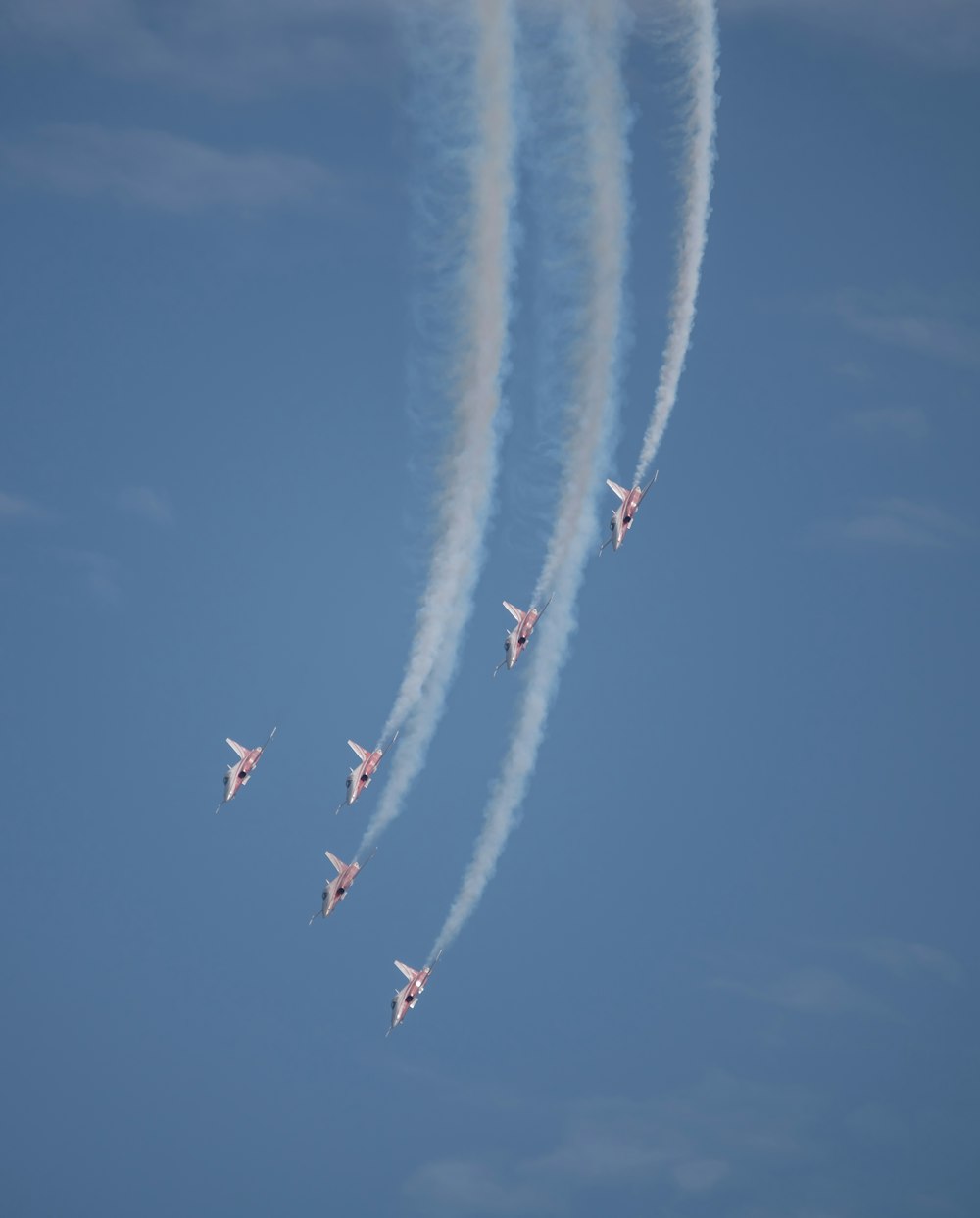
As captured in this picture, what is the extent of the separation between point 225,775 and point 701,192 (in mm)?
25315

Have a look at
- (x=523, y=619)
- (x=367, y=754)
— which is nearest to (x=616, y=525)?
(x=523, y=619)

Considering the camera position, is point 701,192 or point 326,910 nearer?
point 701,192

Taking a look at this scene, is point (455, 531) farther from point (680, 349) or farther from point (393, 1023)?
point (393, 1023)

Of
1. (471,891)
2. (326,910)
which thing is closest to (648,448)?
(471,891)

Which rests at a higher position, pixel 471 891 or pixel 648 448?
pixel 648 448

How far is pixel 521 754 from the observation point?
59531 millimetres

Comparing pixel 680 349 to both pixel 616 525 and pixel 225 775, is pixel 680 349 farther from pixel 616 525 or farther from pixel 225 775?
pixel 225 775

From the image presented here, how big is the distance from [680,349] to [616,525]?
6820 millimetres

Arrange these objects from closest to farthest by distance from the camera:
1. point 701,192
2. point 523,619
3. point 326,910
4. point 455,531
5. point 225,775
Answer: point 701,192
point 455,531
point 523,619
point 326,910
point 225,775

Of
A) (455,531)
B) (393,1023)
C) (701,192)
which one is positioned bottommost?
Result: (393,1023)

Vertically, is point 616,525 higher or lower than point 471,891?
higher

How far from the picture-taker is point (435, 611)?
56219 mm

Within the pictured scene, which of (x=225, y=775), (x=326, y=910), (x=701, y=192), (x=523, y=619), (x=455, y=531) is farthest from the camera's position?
(x=225, y=775)

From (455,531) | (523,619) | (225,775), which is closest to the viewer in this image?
(455,531)
